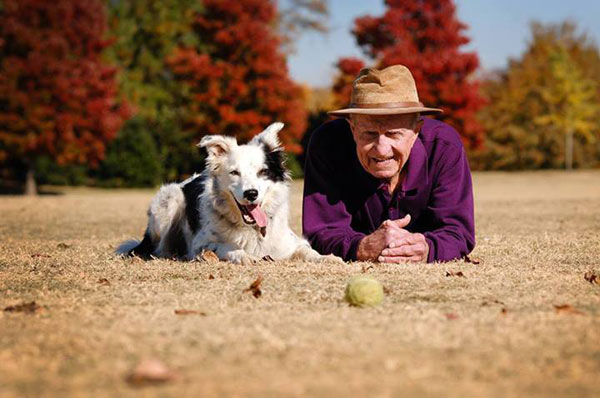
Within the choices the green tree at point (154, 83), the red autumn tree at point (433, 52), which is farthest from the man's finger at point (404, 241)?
the red autumn tree at point (433, 52)

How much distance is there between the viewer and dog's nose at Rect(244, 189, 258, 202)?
6453mm

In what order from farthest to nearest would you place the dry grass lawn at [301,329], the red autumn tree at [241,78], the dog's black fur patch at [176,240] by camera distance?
the red autumn tree at [241,78]
the dog's black fur patch at [176,240]
the dry grass lawn at [301,329]

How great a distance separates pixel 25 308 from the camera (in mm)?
4242

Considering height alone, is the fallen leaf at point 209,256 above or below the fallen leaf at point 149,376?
below

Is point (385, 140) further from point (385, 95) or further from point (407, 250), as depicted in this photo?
point (407, 250)

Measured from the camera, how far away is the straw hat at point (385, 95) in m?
5.63

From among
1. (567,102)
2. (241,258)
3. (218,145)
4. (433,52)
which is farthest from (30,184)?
(567,102)

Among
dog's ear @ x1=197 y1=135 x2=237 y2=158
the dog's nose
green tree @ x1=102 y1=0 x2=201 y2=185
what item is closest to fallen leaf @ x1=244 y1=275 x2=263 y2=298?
the dog's nose

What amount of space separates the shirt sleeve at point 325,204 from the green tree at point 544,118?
128 feet

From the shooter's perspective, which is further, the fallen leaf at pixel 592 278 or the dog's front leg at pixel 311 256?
the dog's front leg at pixel 311 256

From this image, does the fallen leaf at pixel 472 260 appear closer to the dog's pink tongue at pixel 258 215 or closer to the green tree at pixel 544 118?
the dog's pink tongue at pixel 258 215

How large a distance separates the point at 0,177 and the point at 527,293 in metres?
30.3

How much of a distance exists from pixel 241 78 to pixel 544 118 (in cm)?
2085

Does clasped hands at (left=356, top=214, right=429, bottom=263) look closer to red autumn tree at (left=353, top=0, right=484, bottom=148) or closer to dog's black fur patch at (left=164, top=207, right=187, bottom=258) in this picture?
dog's black fur patch at (left=164, top=207, right=187, bottom=258)
